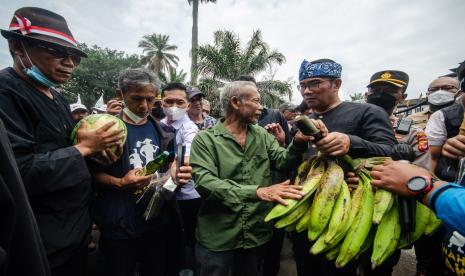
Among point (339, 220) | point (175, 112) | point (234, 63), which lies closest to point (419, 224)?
point (339, 220)

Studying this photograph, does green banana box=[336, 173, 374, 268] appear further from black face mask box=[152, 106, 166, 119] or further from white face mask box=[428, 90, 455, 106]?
black face mask box=[152, 106, 166, 119]

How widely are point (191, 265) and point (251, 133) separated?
2.71 m

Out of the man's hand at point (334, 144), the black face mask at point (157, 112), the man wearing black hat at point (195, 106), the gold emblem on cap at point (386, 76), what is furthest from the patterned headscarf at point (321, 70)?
the black face mask at point (157, 112)

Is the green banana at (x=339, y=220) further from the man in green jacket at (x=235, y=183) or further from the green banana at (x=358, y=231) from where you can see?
the man in green jacket at (x=235, y=183)

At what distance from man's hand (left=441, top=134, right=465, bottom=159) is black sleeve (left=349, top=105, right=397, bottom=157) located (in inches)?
14.1

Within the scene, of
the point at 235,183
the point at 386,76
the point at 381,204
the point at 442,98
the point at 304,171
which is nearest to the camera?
the point at 381,204

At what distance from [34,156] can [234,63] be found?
1592 centimetres

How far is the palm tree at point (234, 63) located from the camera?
16234 millimetres

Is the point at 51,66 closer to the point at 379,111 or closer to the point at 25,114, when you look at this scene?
the point at 25,114

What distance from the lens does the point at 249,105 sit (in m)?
2.37

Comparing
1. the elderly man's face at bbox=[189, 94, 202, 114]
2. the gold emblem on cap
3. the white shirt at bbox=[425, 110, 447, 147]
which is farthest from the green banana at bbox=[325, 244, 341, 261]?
the elderly man's face at bbox=[189, 94, 202, 114]

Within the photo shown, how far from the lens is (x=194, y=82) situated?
58.8 ft

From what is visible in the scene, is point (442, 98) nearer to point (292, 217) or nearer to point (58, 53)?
point (292, 217)

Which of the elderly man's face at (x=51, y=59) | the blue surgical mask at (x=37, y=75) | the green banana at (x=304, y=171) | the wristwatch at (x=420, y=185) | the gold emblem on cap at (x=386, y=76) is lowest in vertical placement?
the green banana at (x=304, y=171)
